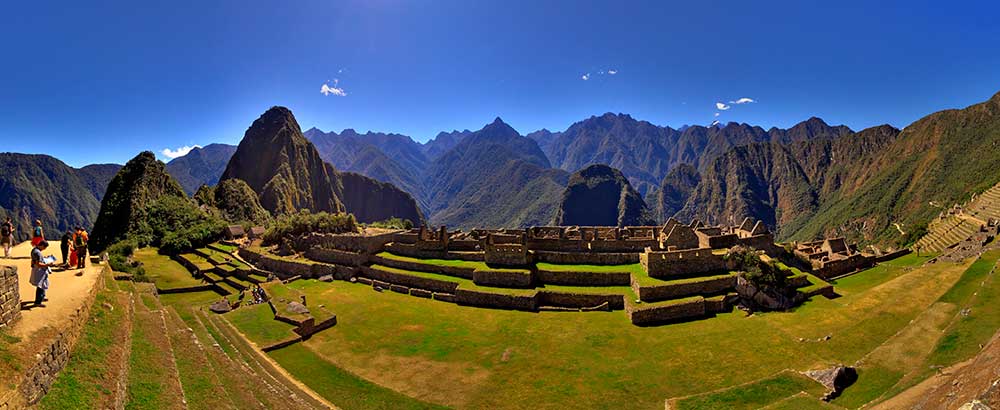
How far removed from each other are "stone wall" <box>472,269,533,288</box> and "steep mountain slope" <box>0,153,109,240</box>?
168 m

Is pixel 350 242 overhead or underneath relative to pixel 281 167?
underneath

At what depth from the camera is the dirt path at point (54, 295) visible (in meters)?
10.5

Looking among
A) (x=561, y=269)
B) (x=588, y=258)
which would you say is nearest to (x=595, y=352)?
(x=561, y=269)

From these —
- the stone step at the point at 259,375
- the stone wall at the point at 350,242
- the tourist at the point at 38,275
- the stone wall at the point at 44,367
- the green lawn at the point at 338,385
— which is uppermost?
the tourist at the point at 38,275

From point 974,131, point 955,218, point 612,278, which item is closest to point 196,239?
point 612,278

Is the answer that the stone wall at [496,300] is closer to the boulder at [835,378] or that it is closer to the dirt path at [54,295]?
the boulder at [835,378]

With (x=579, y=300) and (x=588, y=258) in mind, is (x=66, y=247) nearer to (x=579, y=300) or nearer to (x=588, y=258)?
(x=579, y=300)

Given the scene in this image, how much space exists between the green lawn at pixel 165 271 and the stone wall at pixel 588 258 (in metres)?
32.4

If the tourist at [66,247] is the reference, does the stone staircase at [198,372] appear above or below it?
below

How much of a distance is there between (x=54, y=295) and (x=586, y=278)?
26000 mm

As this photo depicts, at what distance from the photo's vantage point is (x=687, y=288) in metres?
27.1

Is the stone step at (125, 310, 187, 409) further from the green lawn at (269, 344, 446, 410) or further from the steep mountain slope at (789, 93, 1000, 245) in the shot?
the steep mountain slope at (789, 93, 1000, 245)

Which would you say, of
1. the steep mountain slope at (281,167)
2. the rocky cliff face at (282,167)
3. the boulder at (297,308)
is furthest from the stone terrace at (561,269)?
the steep mountain slope at (281,167)

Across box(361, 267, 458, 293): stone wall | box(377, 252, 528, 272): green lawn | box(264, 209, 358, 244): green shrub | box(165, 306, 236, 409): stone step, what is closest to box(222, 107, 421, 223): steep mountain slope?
box(264, 209, 358, 244): green shrub
